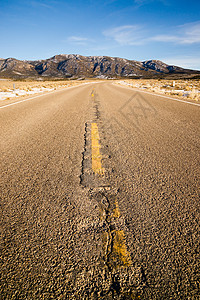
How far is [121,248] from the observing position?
1.14 metres

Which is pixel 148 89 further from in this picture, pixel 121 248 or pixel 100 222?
pixel 121 248

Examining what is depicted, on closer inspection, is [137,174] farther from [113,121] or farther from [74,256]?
[113,121]

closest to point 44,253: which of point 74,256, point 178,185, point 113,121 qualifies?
point 74,256

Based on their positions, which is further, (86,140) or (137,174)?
(86,140)

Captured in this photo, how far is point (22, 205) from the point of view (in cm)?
156

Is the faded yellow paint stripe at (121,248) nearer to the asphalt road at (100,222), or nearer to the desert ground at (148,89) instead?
the asphalt road at (100,222)

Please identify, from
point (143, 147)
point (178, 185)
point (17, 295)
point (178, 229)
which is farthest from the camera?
point (143, 147)

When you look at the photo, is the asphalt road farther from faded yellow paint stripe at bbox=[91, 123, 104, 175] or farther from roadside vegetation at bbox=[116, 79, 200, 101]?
roadside vegetation at bbox=[116, 79, 200, 101]

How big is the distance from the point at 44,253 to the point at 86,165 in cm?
123

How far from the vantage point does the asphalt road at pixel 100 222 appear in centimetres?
96

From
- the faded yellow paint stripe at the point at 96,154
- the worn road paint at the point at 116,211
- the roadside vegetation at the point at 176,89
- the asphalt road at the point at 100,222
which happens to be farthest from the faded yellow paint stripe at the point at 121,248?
the roadside vegetation at the point at 176,89

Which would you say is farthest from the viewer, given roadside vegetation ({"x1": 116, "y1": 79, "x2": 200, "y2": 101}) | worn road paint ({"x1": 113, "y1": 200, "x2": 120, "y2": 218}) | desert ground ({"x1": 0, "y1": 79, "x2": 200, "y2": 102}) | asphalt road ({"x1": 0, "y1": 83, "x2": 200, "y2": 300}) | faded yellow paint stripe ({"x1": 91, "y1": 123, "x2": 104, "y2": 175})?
desert ground ({"x1": 0, "y1": 79, "x2": 200, "y2": 102})

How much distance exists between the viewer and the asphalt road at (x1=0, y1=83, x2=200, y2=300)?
959 mm

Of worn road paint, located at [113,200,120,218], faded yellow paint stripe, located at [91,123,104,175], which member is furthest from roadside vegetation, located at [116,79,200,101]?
worn road paint, located at [113,200,120,218]
